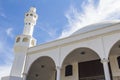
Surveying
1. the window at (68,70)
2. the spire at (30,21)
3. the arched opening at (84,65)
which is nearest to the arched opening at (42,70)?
the window at (68,70)

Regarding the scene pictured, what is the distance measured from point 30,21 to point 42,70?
5554 millimetres

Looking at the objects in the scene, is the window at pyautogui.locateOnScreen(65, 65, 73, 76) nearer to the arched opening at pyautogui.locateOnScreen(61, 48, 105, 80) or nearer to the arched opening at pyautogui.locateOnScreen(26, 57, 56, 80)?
the arched opening at pyautogui.locateOnScreen(61, 48, 105, 80)

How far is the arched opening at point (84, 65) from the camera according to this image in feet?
43.6

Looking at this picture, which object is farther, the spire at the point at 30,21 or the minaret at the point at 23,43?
the spire at the point at 30,21

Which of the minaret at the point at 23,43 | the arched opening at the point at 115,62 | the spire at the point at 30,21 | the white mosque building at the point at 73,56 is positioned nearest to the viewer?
the white mosque building at the point at 73,56

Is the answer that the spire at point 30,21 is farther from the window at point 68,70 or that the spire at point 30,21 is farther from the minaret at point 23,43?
the window at point 68,70

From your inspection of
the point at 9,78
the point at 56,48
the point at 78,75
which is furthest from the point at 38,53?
the point at 78,75

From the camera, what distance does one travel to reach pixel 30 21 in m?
17.8

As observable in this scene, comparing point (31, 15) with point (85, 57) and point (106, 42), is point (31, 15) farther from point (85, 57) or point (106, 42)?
point (106, 42)

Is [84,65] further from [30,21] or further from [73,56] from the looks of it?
[30,21]

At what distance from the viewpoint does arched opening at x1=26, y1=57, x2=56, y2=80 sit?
48.9 feet

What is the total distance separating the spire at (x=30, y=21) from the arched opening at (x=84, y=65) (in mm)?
5500

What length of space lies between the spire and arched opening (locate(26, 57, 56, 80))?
12.0 ft

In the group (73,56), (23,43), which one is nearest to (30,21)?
(23,43)
